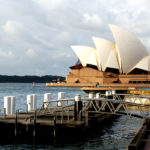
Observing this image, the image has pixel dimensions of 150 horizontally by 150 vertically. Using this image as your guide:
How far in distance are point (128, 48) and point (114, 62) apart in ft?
22.9

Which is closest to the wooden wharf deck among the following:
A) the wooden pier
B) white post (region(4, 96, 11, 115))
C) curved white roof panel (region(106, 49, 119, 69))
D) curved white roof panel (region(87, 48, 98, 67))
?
the wooden pier

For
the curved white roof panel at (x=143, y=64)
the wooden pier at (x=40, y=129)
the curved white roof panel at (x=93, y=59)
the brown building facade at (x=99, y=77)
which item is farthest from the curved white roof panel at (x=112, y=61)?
the wooden pier at (x=40, y=129)

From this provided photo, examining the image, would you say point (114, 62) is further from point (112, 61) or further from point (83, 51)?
point (83, 51)

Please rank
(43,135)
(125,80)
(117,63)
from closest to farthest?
1. (43,135)
2. (117,63)
3. (125,80)

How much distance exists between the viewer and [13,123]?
530 inches

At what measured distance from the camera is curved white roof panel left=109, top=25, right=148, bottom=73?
232 feet

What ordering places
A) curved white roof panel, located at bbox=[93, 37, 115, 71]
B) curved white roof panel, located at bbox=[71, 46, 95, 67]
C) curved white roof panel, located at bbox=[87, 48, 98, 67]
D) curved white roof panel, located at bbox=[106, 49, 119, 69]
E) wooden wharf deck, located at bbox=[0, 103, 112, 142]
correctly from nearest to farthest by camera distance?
wooden wharf deck, located at bbox=[0, 103, 112, 142], curved white roof panel, located at bbox=[93, 37, 115, 71], curved white roof panel, located at bbox=[106, 49, 119, 69], curved white roof panel, located at bbox=[71, 46, 95, 67], curved white roof panel, located at bbox=[87, 48, 98, 67]

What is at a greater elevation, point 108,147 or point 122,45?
point 122,45

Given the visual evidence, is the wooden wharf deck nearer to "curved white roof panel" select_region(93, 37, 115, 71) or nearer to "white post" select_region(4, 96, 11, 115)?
"white post" select_region(4, 96, 11, 115)

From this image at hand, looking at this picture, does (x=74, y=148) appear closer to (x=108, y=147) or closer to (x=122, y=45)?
(x=108, y=147)

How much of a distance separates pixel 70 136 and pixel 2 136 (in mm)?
3104

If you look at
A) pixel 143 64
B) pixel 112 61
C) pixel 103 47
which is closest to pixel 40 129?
pixel 103 47

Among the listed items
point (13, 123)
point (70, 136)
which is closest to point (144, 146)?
point (70, 136)

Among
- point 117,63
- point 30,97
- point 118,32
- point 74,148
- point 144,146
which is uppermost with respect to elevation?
point 118,32
